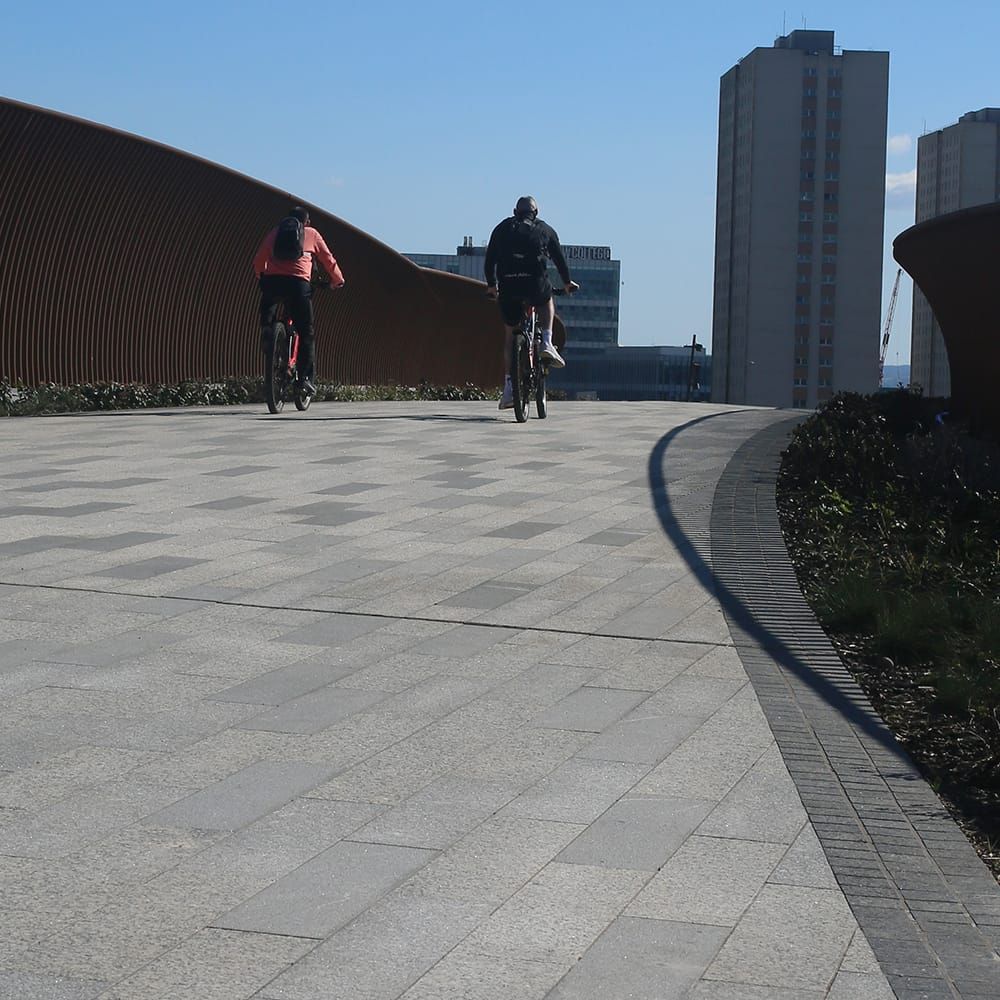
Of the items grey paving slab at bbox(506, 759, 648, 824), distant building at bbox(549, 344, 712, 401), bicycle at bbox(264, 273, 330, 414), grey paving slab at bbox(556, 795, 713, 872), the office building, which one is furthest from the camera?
distant building at bbox(549, 344, 712, 401)

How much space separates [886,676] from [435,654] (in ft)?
4.99

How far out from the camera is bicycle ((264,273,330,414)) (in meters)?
14.5

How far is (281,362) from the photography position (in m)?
15.0

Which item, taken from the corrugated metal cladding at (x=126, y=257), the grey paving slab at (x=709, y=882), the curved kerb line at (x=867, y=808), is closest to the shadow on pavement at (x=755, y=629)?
the curved kerb line at (x=867, y=808)

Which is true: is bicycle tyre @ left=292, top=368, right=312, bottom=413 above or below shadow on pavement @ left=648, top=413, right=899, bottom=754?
above

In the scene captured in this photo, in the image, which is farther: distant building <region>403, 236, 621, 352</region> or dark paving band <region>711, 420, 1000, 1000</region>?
distant building <region>403, 236, 621, 352</region>

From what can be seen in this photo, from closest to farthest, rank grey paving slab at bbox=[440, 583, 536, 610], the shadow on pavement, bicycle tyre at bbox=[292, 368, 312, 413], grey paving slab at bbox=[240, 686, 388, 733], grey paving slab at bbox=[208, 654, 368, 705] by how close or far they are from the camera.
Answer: grey paving slab at bbox=[240, 686, 388, 733] < the shadow on pavement < grey paving slab at bbox=[208, 654, 368, 705] < grey paving slab at bbox=[440, 583, 536, 610] < bicycle tyre at bbox=[292, 368, 312, 413]

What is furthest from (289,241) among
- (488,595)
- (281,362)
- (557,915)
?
(557,915)

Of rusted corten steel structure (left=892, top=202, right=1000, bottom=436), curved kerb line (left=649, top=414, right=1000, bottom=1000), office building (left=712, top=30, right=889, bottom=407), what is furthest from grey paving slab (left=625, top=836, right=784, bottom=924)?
office building (left=712, top=30, right=889, bottom=407)

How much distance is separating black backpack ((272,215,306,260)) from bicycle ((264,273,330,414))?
48cm

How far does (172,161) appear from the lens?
17672 mm

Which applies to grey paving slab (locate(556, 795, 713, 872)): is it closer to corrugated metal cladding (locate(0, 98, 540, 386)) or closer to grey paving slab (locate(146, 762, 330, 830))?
grey paving slab (locate(146, 762, 330, 830))

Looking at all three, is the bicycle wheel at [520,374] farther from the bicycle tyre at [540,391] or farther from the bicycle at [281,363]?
the bicycle at [281,363]

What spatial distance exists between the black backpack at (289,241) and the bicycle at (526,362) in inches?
84.0
